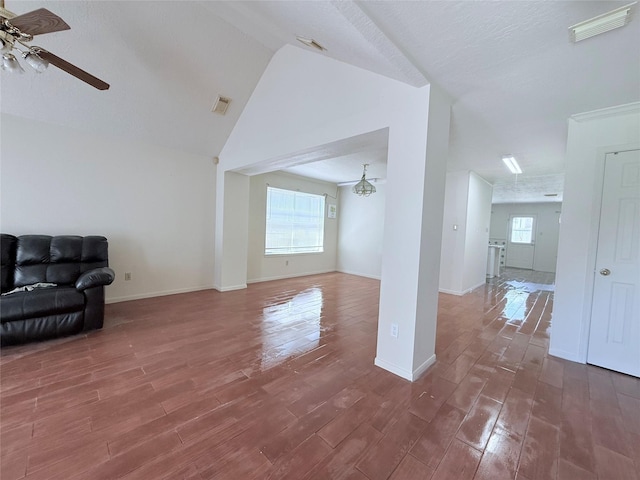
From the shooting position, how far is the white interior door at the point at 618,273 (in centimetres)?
237

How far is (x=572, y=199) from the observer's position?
8.73 feet

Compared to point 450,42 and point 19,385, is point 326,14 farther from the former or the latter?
point 19,385

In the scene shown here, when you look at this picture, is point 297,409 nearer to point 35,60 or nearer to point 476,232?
point 35,60

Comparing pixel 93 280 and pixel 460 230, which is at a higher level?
pixel 460 230

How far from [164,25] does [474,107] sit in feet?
10.5

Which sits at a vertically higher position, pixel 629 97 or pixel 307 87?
pixel 307 87

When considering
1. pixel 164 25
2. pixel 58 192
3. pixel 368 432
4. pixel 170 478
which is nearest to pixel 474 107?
pixel 368 432

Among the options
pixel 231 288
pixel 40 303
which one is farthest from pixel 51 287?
pixel 231 288

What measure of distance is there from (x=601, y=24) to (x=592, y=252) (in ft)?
6.80

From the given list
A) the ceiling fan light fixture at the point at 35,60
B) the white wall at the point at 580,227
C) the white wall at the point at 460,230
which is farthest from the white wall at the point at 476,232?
the ceiling fan light fixture at the point at 35,60

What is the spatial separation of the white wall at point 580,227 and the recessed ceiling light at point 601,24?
136cm

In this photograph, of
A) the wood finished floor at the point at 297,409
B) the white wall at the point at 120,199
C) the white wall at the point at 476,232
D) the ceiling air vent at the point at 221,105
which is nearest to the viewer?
the wood finished floor at the point at 297,409

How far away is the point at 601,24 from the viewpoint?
1461 mm

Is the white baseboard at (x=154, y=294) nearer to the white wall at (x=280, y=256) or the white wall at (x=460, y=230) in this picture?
the white wall at (x=280, y=256)
